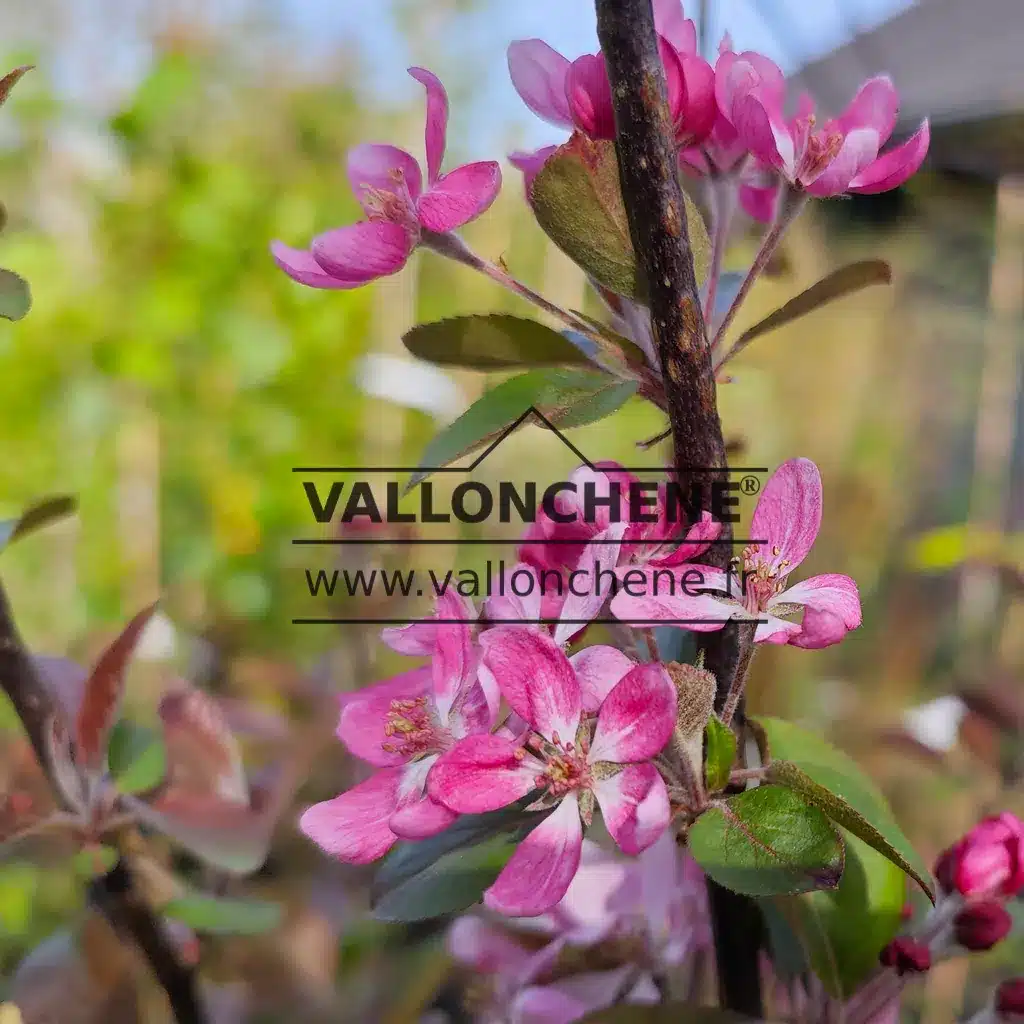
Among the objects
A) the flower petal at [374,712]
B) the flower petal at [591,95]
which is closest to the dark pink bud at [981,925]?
the flower petal at [374,712]

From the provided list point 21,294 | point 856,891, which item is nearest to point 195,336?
point 21,294

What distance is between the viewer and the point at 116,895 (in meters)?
0.53

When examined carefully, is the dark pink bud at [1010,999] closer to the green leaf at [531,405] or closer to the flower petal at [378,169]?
the green leaf at [531,405]

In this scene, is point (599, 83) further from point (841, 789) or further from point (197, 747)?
point (197, 747)

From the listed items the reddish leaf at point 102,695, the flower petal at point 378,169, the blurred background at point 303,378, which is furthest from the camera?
the blurred background at point 303,378

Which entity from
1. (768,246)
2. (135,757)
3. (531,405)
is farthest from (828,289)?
(135,757)

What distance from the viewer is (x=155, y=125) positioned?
6.49 ft

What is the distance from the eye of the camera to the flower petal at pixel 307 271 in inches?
15.8

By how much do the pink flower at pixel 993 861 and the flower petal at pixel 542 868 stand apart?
0.21m

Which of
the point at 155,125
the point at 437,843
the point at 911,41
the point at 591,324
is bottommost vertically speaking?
the point at 437,843

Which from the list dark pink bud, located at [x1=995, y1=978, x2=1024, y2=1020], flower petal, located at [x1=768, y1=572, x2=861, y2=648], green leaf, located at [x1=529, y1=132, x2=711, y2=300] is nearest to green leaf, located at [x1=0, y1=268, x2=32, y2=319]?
green leaf, located at [x1=529, y1=132, x2=711, y2=300]

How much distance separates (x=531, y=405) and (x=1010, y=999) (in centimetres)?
37

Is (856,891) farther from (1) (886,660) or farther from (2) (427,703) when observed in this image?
(1) (886,660)

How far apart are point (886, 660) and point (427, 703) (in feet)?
5.82
